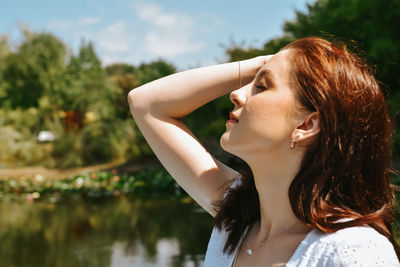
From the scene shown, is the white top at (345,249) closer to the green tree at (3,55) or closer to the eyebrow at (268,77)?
the eyebrow at (268,77)

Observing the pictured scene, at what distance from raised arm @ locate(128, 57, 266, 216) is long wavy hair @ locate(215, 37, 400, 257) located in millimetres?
272

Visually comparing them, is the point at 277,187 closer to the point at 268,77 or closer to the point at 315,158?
the point at 315,158

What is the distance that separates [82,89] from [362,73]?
44.4 ft

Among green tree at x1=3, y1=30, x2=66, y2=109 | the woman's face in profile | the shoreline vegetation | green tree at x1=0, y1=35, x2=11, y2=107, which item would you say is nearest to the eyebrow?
the woman's face in profile

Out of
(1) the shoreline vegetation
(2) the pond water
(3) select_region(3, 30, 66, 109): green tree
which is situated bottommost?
(1) the shoreline vegetation

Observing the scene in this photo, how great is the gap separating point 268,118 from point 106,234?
4.70 m

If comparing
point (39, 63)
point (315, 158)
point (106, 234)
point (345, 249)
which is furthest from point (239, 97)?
point (39, 63)

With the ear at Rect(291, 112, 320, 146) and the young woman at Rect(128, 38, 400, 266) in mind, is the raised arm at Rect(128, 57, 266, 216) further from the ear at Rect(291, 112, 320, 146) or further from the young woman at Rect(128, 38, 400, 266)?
the ear at Rect(291, 112, 320, 146)

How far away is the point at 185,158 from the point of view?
3.72 feet

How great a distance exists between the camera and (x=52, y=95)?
47.1ft

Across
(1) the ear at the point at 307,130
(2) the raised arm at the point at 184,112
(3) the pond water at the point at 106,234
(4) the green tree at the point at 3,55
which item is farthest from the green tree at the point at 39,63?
(1) the ear at the point at 307,130

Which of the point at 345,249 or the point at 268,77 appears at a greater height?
the point at 268,77

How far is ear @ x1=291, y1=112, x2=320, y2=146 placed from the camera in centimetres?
85

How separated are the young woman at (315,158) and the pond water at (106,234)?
3.27m
